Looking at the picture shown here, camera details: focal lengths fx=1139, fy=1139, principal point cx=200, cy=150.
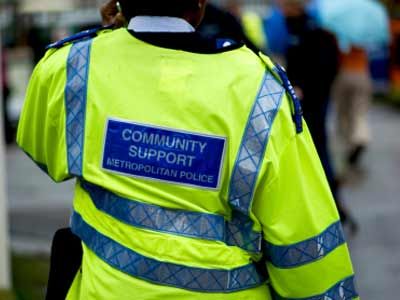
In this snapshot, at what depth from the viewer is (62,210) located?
32.2 ft

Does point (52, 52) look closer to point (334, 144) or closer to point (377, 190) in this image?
point (377, 190)

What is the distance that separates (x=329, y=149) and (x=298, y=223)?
8.79 m

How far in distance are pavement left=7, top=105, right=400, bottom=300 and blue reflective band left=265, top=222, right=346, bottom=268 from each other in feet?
13.7

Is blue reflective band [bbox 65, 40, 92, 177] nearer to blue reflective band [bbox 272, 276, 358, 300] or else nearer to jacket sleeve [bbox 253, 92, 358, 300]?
jacket sleeve [bbox 253, 92, 358, 300]

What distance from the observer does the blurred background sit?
24.7 ft

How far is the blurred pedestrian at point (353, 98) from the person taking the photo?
10914mm

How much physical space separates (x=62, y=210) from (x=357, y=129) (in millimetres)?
3301

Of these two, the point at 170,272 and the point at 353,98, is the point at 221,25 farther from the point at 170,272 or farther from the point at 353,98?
the point at 353,98

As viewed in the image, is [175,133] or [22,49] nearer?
[175,133]

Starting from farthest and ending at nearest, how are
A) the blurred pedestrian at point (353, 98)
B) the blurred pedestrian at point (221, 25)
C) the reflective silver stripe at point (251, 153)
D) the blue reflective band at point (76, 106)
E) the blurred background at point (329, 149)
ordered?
the blurred pedestrian at point (353, 98), the blurred background at point (329, 149), the blurred pedestrian at point (221, 25), the blue reflective band at point (76, 106), the reflective silver stripe at point (251, 153)

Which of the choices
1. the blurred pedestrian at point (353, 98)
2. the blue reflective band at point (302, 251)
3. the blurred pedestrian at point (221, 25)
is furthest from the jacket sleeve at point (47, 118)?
the blurred pedestrian at point (353, 98)

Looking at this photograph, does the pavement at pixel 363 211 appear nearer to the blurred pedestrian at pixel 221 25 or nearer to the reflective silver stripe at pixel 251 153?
the blurred pedestrian at pixel 221 25

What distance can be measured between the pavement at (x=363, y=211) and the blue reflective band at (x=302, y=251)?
419 cm

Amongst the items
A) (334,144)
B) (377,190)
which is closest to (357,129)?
(377,190)
